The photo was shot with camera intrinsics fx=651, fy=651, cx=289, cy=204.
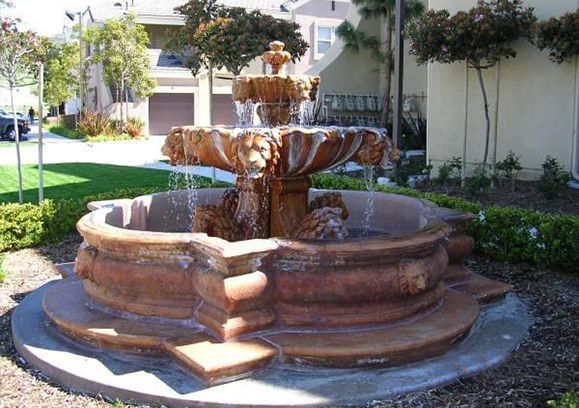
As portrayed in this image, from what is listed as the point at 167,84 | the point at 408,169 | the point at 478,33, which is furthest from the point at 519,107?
the point at 167,84

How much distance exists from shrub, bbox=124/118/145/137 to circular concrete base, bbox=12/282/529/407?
26.1 m

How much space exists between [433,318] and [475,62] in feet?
27.2


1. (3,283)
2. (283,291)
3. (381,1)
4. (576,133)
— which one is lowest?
(3,283)

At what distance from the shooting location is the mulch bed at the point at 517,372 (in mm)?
4071

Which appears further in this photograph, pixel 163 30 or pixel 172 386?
pixel 163 30

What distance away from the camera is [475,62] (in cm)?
1210

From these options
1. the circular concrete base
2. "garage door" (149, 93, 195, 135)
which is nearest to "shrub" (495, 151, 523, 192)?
the circular concrete base

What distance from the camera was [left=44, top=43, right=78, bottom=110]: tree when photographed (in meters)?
37.4

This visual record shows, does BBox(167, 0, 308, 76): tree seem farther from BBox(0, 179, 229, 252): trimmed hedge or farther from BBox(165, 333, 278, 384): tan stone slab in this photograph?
BBox(165, 333, 278, 384): tan stone slab

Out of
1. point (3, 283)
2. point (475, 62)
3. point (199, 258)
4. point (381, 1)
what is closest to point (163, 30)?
point (381, 1)

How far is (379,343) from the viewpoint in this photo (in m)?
4.44

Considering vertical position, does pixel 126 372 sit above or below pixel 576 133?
below

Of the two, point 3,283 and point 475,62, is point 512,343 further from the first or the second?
point 475,62

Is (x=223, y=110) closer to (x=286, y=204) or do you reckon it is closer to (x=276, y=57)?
(x=276, y=57)
